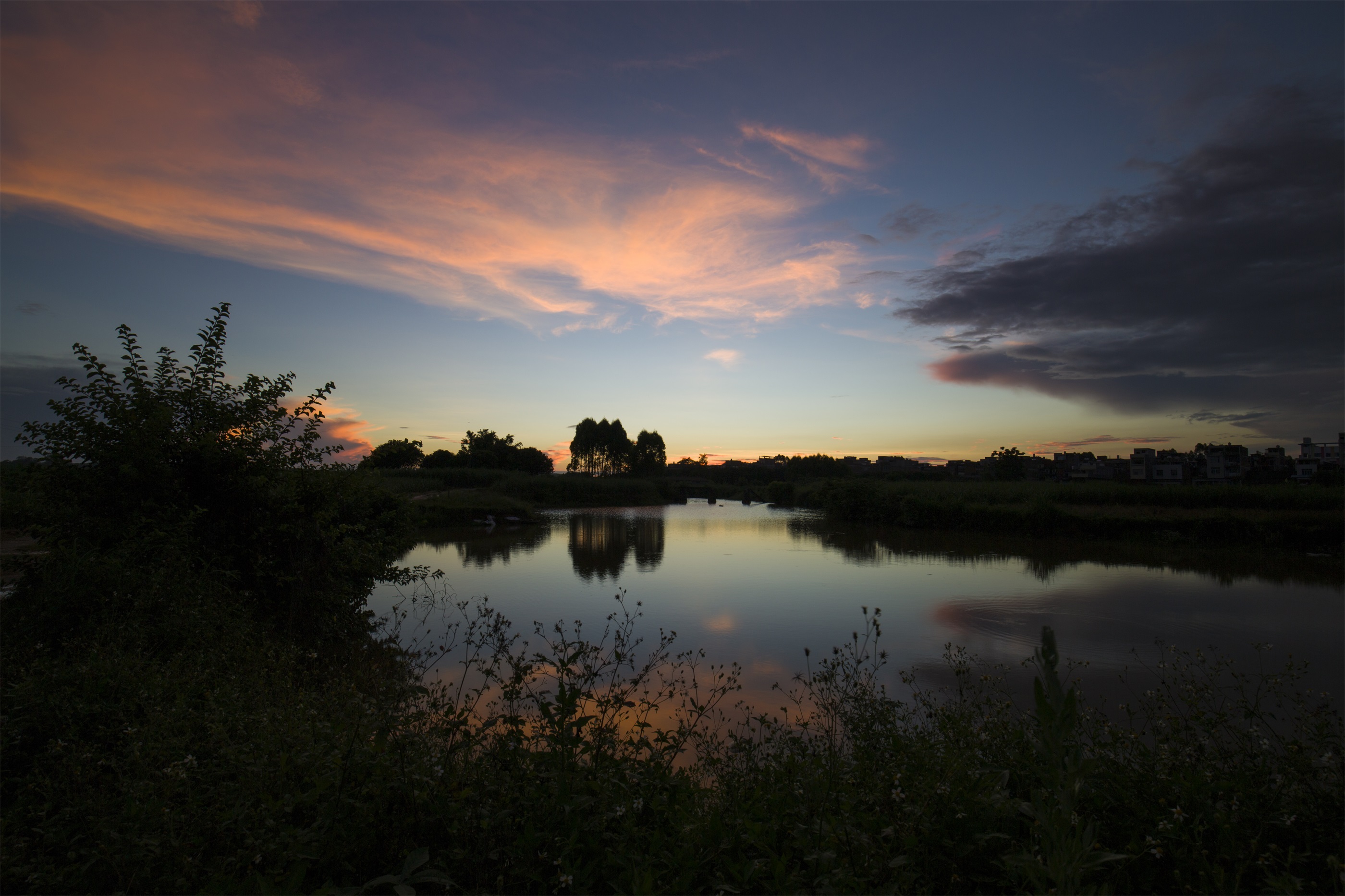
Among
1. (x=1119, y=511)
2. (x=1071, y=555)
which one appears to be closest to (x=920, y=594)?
(x=1071, y=555)

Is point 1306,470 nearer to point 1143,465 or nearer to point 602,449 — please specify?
point 1143,465

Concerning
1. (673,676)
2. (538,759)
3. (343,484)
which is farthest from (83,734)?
(343,484)

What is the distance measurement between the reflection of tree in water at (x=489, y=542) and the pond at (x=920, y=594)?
0.11 meters

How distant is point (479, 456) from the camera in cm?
7212

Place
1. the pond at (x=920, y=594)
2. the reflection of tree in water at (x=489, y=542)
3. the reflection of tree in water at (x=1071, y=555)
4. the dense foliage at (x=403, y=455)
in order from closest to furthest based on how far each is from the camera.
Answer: the pond at (x=920, y=594) < the reflection of tree in water at (x=1071, y=555) < the reflection of tree in water at (x=489, y=542) < the dense foliage at (x=403, y=455)

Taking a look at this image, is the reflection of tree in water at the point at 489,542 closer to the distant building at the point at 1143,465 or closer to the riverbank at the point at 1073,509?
the riverbank at the point at 1073,509

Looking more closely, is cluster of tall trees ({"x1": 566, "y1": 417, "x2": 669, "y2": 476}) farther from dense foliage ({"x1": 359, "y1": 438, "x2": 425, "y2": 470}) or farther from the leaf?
the leaf

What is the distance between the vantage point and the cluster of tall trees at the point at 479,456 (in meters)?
64.9

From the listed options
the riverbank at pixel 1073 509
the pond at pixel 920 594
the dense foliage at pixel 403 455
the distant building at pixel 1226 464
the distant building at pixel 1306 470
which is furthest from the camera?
the dense foliage at pixel 403 455

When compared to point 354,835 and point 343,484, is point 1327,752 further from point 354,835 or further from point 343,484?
point 343,484

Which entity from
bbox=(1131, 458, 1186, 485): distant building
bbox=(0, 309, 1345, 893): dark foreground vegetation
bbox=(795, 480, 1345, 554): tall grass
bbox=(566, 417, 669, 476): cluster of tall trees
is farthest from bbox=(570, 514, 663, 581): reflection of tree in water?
bbox=(566, 417, 669, 476): cluster of tall trees

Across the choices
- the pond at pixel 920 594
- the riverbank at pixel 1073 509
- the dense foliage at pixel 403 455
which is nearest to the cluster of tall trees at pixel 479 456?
the dense foliage at pixel 403 455

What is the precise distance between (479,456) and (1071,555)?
2521 inches

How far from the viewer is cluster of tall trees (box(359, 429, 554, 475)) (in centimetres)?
6494
